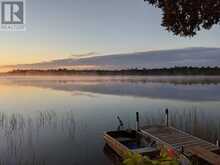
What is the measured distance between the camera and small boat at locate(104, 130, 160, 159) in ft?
31.3

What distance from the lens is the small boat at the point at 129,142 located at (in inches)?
375

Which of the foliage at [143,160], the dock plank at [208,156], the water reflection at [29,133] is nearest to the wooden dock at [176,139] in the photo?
the dock plank at [208,156]

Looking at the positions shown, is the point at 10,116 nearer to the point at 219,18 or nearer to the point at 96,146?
the point at 96,146

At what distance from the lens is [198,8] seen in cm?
737

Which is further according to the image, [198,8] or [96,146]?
[96,146]

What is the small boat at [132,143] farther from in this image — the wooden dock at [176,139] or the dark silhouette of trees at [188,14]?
the dark silhouette of trees at [188,14]

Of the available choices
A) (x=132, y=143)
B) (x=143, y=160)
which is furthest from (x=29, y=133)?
(x=143, y=160)

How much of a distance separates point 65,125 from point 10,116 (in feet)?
17.1

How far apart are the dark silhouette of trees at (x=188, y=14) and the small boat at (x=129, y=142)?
4059 mm

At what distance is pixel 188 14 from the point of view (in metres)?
7.59

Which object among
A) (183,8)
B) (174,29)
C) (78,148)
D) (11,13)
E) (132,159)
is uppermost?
(11,13)

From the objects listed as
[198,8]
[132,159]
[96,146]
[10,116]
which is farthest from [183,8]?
[10,116]

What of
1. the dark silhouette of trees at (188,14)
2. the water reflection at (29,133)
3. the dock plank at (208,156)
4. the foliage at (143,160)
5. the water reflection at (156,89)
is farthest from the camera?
the water reflection at (156,89)

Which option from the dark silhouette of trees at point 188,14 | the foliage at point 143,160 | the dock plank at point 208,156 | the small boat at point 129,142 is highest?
the dark silhouette of trees at point 188,14
